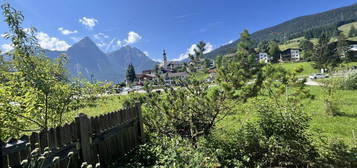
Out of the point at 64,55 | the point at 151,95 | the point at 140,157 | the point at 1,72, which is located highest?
the point at 64,55

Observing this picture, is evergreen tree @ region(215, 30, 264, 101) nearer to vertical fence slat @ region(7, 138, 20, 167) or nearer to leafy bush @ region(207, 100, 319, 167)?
leafy bush @ region(207, 100, 319, 167)

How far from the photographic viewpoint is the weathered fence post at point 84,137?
3.05m

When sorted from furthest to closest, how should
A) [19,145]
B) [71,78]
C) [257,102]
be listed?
[71,78] < [257,102] < [19,145]

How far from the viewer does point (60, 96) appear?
339 cm

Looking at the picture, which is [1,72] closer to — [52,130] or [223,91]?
[52,130]

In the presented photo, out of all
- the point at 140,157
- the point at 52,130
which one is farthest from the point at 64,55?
the point at 140,157

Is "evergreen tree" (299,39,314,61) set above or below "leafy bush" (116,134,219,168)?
above

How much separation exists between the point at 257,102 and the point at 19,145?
4.08 meters

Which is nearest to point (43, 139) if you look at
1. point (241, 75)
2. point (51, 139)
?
point (51, 139)

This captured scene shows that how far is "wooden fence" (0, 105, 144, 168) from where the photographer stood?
2129mm

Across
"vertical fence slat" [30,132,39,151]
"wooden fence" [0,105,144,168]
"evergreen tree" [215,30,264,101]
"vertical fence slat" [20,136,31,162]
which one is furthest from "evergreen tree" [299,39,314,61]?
"vertical fence slat" [20,136,31,162]

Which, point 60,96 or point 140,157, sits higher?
point 60,96

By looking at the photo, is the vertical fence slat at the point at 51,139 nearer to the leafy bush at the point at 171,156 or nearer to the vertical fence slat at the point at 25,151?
the vertical fence slat at the point at 25,151

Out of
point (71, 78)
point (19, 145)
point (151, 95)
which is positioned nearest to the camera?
point (19, 145)
